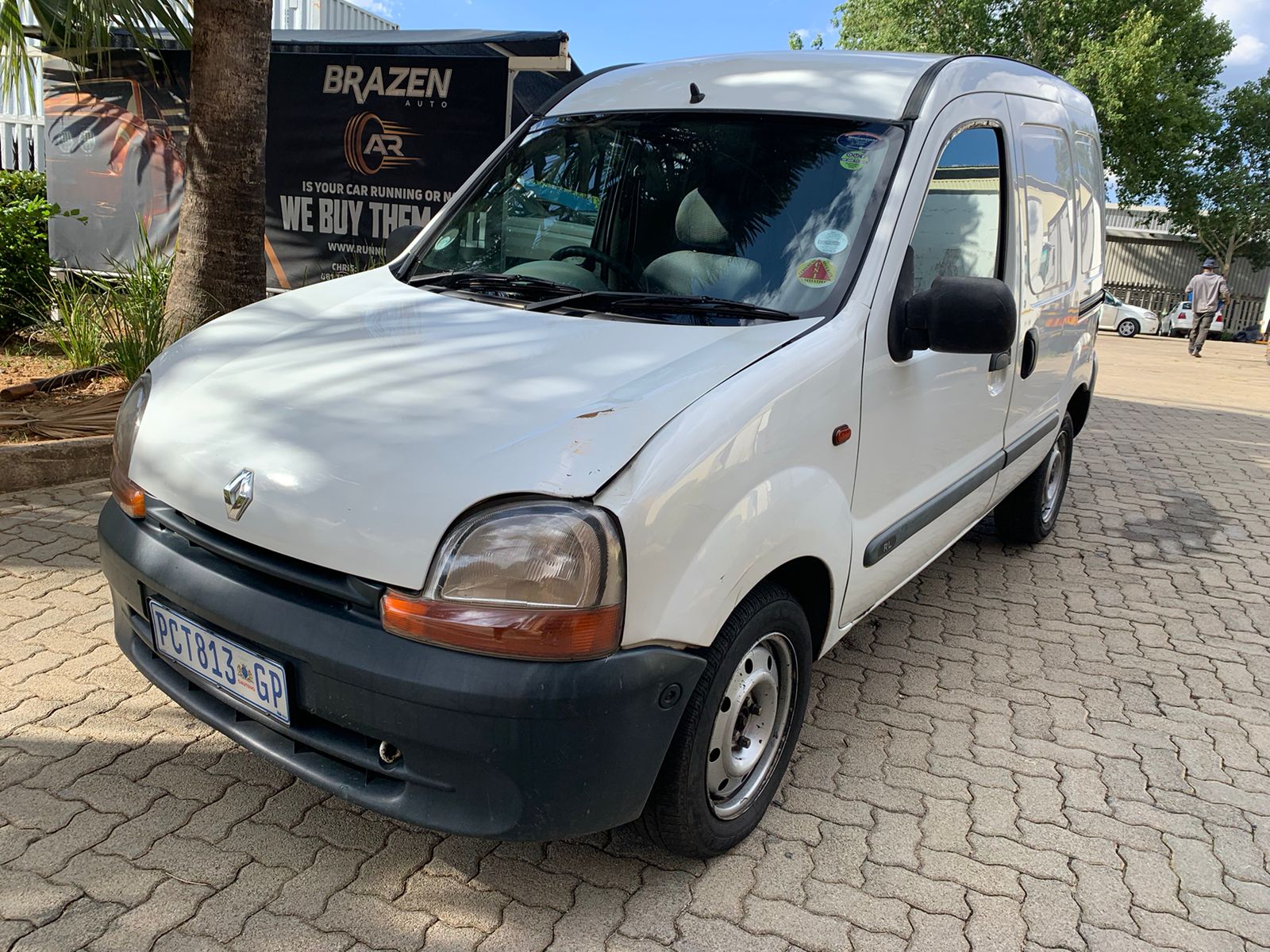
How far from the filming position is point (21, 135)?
10.0 metres

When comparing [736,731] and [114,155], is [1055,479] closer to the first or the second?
[736,731]

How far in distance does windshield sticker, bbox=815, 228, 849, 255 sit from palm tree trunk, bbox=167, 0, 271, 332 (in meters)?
3.98

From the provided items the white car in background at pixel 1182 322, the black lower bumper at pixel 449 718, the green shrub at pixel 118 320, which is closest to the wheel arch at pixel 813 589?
the black lower bumper at pixel 449 718

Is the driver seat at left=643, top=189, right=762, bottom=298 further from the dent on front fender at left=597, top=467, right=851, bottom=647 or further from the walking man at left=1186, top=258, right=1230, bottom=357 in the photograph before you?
the walking man at left=1186, top=258, right=1230, bottom=357

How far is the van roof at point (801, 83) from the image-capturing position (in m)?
3.04

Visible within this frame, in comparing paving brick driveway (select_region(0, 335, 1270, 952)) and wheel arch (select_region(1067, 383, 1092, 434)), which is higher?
wheel arch (select_region(1067, 383, 1092, 434))

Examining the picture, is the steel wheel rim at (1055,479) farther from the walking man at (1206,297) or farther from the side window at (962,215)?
the walking man at (1206,297)

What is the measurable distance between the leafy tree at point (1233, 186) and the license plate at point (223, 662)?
3383 cm

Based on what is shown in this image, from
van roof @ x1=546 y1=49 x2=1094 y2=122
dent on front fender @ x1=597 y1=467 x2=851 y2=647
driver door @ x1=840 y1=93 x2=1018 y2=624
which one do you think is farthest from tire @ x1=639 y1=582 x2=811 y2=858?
van roof @ x1=546 y1=49 x2=1094 y2=122

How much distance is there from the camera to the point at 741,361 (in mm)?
2332

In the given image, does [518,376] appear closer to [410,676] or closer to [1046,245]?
[410,676]

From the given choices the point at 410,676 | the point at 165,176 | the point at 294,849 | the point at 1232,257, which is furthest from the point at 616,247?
the point at 1232,257

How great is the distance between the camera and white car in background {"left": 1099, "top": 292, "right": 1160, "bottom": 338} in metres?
25.5

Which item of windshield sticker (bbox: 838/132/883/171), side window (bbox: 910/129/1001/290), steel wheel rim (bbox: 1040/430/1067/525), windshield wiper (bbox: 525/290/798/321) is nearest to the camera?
windshield wiper (bbox: 525/290/798/321)
